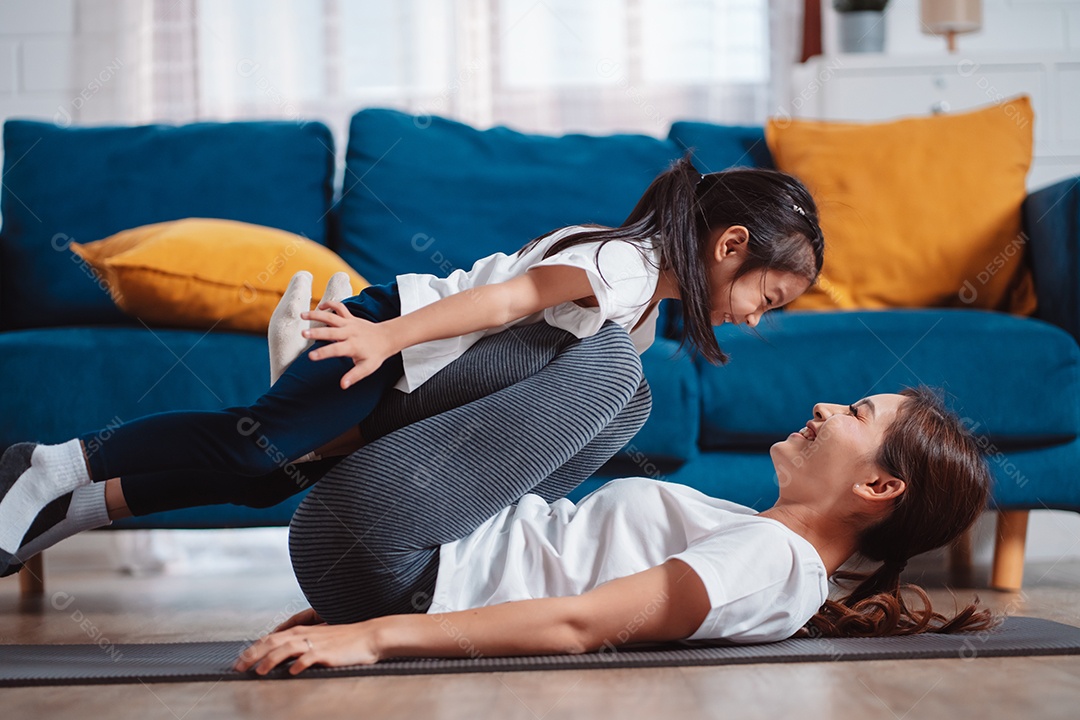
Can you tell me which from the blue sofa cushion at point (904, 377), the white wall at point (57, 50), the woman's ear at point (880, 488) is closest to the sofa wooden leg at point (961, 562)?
the blue sofa cushion at point (904, 377)

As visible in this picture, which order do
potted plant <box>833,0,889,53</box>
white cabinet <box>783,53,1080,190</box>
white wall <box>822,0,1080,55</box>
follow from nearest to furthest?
white cabinet <box>783,53,1080,190</box>, potted plant <box>833,0,889,53</box>, white wall <box>822,0,1080,55</box>

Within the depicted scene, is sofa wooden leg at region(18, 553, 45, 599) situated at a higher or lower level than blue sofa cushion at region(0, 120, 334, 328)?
lower

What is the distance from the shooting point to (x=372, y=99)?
118 inches

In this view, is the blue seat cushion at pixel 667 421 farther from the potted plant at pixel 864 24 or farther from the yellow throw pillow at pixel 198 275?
the potted plant at pixel 864 24

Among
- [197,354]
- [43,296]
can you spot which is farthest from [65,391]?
[43,296]

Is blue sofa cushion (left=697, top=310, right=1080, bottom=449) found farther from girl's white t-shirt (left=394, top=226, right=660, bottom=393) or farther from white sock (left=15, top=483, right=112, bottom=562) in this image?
white sock (left=15, top=483, right=112, bottom=562)

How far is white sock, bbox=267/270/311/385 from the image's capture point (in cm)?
126

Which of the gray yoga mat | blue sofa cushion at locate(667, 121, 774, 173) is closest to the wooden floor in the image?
the gray yoga mat

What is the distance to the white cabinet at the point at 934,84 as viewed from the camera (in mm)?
2496

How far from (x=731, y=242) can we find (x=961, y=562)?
40.9 inches

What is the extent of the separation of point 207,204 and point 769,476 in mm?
1255

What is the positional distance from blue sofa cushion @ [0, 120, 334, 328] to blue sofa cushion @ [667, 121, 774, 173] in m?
0.79

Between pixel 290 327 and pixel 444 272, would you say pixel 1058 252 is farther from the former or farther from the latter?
pixel 290 327

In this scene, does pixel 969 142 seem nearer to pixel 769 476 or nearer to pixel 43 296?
pixel 769 476
